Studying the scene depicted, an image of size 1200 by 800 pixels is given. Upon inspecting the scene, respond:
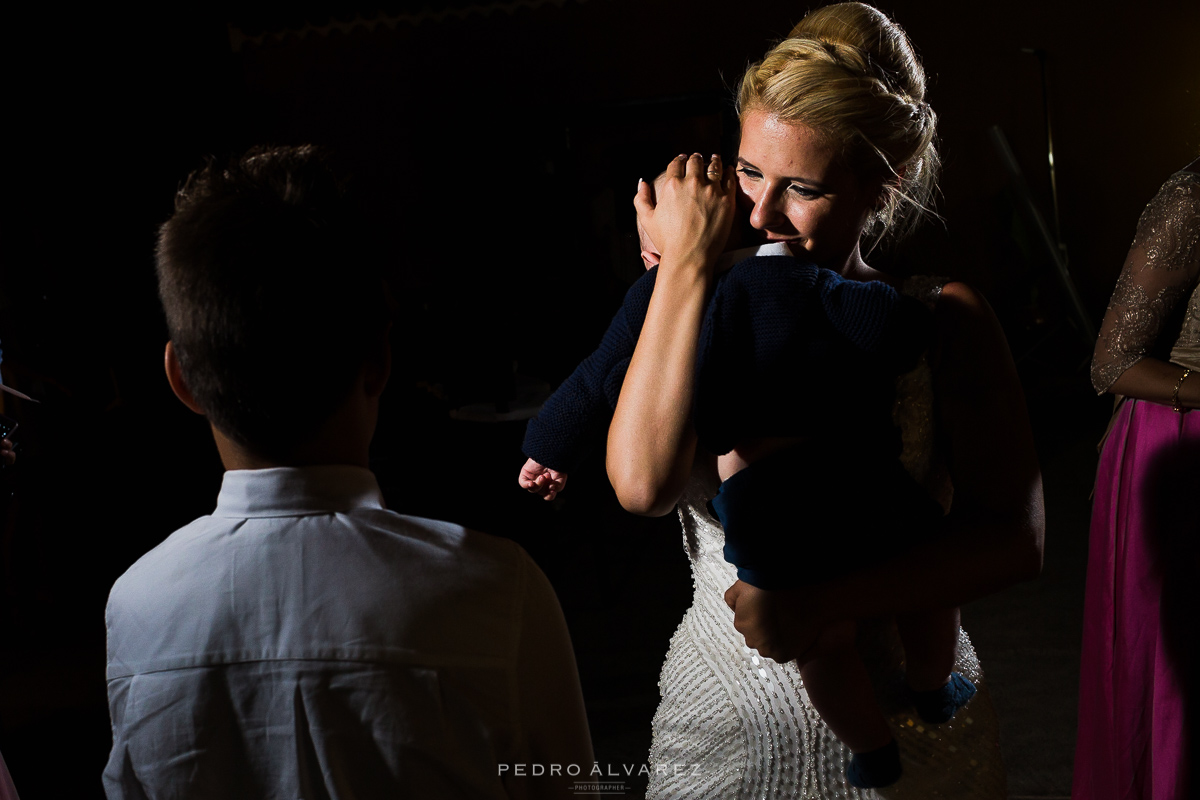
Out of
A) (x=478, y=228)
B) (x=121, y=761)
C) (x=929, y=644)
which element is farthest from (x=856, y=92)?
Answer: (x=478, y=228)

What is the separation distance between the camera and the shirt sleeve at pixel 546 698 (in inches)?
27.7

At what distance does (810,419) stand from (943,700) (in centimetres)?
→ 40

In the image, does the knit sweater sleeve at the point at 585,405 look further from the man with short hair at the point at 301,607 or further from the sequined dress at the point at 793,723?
the man with short hair at the point at 301,607

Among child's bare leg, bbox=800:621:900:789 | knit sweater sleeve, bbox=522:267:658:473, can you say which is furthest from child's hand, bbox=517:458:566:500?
child's bare leg, bbox=800:621:900:789

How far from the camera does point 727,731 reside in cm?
110

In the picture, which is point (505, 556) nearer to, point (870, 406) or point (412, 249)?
point (870, 406)

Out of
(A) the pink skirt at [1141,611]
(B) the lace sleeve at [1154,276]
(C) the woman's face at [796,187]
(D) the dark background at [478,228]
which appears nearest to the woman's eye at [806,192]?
(C) the woman's face at [796,187]

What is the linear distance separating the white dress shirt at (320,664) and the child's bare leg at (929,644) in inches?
19.6

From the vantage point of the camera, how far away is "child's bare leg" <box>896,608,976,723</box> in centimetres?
101

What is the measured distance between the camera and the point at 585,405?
101cm

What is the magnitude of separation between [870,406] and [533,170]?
609 cm

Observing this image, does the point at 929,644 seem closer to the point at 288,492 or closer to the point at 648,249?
the point at 648,249

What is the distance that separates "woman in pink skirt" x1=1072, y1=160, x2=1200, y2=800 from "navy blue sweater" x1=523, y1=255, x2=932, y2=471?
1.17 m

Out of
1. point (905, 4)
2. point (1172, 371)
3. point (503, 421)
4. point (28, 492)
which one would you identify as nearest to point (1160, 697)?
point (1172, 371)
